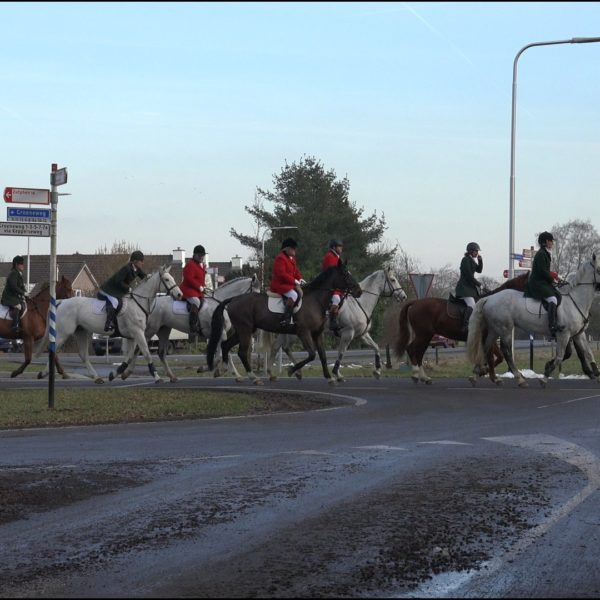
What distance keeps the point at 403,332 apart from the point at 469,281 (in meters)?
1.91

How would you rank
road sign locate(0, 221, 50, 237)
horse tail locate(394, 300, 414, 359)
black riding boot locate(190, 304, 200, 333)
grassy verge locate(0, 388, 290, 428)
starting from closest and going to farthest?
grassy verge locate(0, 388, 290, 428) < road sign locate(0, 221, 50, 237) < horse tail locate(394, 300, 414, 359) < black riding boot locate(190, 304, 200, 333)

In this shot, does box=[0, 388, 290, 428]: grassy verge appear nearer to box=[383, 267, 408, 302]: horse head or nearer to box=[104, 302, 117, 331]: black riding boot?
box=[104, 302, 117, 331]: black riding boot

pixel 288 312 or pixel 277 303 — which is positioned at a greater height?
pixel 277 303

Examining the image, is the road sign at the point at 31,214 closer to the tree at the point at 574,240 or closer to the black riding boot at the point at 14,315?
the black riding boot at the point at 14,315

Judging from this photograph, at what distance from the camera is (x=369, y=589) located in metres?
6.48

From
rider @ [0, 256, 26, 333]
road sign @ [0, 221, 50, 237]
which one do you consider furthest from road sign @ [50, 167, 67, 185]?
rider @ [0, 256, 26, 333]

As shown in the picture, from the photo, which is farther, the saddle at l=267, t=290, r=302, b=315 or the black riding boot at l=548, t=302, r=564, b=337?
the saddle at l=267, t=290, r=302, b=315

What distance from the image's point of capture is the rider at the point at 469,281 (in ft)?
81.0

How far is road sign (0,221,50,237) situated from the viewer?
17.6 metres

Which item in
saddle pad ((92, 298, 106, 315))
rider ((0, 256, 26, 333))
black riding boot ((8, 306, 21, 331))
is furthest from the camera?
black riding boot ((8, 306, 21, 331))

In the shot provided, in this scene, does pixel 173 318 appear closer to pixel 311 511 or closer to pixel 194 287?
pixel 194 287

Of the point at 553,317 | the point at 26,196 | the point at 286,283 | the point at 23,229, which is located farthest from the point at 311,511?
the point at 286,283

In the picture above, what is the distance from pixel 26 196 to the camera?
58.4 ft

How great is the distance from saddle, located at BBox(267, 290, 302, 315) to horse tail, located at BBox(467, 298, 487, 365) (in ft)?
11.8
